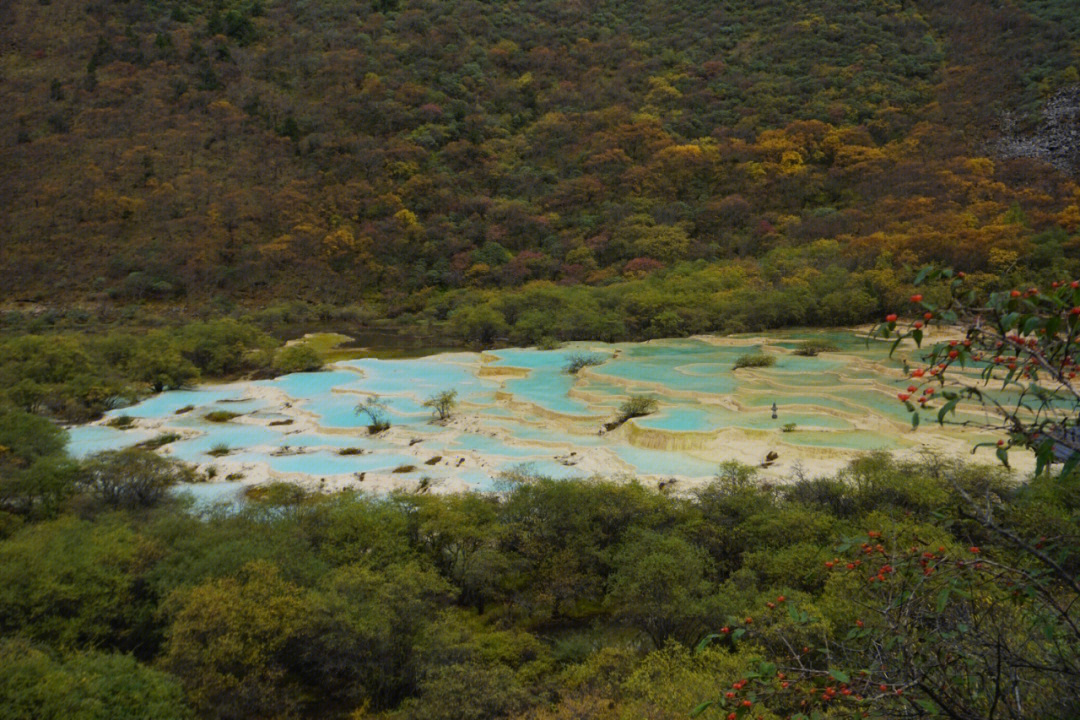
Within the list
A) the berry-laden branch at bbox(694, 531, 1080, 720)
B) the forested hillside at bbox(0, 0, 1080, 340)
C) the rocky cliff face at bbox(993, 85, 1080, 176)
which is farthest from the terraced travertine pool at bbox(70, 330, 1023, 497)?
the rocky cliff face at bbox(993, 85, 1080, 176)

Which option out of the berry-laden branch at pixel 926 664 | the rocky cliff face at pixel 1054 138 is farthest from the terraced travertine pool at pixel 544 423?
the rocky cliff face at pixel 1054 138

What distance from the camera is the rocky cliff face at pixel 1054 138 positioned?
43375mm

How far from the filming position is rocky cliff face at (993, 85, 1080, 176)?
142ft

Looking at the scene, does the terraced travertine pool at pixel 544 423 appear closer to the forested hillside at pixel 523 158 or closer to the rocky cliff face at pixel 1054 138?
the forested hillside at pixel 523 158

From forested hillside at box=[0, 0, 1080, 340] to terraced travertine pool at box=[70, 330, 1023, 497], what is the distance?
34.3ft

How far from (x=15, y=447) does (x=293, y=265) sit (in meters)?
39.5

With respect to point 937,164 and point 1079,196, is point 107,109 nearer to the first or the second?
point 937,164

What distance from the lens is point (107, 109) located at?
60.2 meters

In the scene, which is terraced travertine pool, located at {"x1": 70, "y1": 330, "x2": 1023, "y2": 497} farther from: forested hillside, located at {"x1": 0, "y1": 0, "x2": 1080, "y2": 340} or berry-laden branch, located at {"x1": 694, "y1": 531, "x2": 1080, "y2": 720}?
berry-laden branch, located at {"x1": 694, "y1": 531, "x2": 1080, "y2": 720}

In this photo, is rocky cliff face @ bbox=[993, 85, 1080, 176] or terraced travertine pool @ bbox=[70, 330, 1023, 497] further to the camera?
rocky cliff face @ bbox=[993, 85, 1080, 176]

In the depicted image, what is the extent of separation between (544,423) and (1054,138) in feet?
149

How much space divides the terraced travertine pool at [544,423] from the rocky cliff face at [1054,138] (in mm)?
28361

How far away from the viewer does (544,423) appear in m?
20.5

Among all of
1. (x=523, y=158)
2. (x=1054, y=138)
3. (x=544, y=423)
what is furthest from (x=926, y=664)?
(x=523, y=158)
